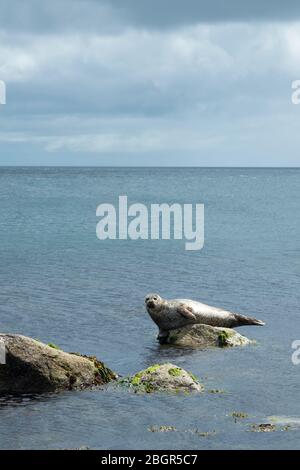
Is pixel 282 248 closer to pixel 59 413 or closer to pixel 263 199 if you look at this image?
pixel 59 413

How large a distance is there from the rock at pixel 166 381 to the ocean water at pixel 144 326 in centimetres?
49

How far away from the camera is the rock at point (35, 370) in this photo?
2247cm

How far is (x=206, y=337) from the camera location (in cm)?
2902

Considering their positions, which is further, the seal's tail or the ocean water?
the seal's tail

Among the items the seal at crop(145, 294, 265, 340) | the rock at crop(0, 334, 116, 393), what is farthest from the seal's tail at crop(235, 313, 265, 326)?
the rock at crop(0, 334, 116, 393)

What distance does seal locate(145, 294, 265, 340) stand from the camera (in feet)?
98.9

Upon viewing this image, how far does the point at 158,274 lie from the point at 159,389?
22.9 m

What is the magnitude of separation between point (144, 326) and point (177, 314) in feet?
7.83

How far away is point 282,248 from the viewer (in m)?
62.0

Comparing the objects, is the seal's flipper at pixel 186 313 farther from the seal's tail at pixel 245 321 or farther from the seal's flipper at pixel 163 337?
the seal's tail at pixel 245 321

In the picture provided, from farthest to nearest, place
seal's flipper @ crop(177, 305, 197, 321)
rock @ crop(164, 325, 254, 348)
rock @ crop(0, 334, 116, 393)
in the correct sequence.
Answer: seal's flipper @ crop(177, 305, 197, 321)
rock @ crop(164, 325, 254, 348)
rock @ crop(0, 334, 116, 393)

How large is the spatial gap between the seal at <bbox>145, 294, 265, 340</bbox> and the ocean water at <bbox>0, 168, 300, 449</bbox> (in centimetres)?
68

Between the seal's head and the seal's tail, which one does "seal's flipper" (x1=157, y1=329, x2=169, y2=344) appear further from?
the seal's tail

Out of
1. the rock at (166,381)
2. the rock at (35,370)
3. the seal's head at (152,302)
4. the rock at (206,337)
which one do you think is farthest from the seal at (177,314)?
the rock at (35,370)
